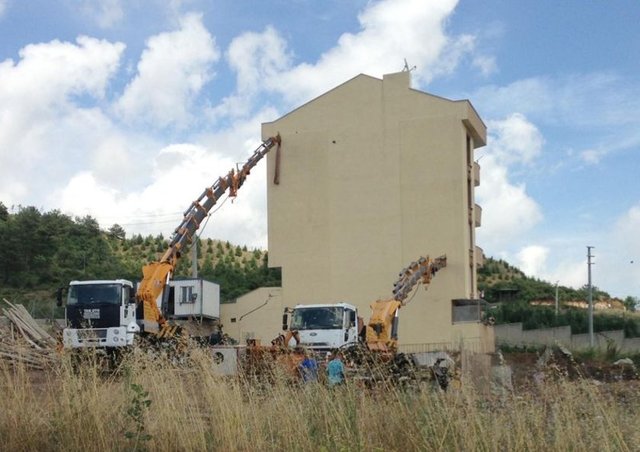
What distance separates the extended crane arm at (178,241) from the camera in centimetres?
2839

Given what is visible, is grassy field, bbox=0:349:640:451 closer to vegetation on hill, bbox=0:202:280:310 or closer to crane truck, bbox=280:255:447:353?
crane truck, bbox=280:255:447:353

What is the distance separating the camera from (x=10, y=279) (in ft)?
179

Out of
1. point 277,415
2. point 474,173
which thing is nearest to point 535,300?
point 474,173

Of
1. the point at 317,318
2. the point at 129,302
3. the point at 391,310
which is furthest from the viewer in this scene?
the point at 391,310

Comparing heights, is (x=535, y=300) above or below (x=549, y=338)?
above

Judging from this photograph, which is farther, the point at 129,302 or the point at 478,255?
the point at 478,255

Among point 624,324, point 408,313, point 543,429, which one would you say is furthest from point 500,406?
point 624,324

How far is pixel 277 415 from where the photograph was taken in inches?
342

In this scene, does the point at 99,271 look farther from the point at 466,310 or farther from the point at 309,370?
the point at 309,370

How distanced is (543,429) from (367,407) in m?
2.06

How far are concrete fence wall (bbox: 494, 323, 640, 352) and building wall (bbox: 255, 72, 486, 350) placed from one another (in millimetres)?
4150

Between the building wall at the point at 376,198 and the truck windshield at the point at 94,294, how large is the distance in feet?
55.1

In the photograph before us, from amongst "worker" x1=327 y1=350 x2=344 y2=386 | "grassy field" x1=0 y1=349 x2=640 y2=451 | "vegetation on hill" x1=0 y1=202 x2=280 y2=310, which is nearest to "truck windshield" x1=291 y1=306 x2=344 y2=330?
"worker" x1=327 y1=350 x2=344 y2=386

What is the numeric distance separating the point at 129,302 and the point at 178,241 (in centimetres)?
568
